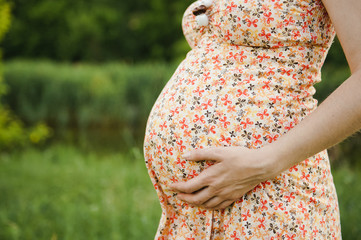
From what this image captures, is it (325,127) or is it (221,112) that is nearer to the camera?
(325,127)

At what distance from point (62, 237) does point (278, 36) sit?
7.96 feet

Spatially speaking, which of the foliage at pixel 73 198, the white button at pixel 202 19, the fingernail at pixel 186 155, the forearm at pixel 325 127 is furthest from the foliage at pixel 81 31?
the forearm at pixel 325 127

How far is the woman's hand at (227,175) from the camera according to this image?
0.99 metres

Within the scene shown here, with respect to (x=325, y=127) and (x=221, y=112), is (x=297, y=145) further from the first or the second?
(x=221, y=112)

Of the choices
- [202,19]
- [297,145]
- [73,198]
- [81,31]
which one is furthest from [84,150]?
[81,31]

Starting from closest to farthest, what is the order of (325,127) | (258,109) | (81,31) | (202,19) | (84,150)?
(325,127) → (258,109) → (202,19) → (84,150) → (81,31)

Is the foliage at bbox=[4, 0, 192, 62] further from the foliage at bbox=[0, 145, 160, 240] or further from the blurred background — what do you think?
the foliage at bbox=[0, 145, 160, 240]

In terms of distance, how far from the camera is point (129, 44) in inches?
1129

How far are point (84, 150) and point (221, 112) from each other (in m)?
6.83

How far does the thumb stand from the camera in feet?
3.39

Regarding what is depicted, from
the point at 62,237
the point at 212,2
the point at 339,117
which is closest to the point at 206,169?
the point at 339,117

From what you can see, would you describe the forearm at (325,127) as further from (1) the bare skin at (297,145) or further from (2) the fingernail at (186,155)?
(2) the fingernail at (186,155)

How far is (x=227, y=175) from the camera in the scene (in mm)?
1021

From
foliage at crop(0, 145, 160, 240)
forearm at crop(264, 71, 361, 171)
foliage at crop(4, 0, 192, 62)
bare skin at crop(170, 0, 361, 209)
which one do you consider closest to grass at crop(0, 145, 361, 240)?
Answer: foliage at crop(0, 145, 160, 240)
